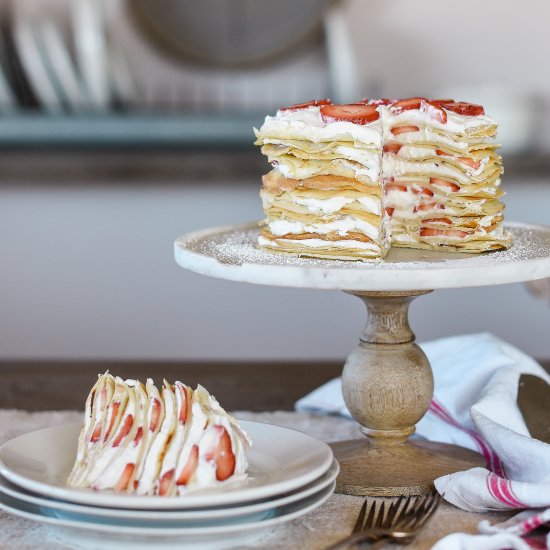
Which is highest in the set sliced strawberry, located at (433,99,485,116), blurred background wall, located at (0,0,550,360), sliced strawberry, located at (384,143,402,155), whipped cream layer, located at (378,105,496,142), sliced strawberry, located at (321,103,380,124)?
sliced strawberry, located at (321,103,380,124)

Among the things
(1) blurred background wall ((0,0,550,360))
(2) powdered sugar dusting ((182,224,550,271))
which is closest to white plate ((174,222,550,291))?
(2) powdered sugar dusting ((182,224,550,271))

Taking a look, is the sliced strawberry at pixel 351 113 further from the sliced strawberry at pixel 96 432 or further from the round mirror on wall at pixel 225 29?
the round mirror on wall at pixel 225 29

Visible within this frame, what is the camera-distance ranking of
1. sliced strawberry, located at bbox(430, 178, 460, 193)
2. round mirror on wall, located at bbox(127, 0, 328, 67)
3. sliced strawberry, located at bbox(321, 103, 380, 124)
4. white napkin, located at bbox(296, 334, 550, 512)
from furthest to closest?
round mirror on wall, located at bbox(127, 0, 328, 67)
sliced strawberry, located at bbox(430, 178, 460, 193)
sliced strawberry, located at bbox(321, 103, 380, 124)
white napkin, located at bbox(296, 334, 550, 512)

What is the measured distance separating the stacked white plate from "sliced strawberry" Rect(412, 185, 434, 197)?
0.45m

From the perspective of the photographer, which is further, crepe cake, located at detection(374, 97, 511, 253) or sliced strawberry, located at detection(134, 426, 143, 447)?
crepe cake, located at detection(374, 97, 511, 253)

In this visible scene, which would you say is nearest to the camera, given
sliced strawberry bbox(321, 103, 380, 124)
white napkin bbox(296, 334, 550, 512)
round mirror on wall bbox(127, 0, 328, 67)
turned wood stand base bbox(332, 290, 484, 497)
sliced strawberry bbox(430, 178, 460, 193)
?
white napkin bbox(296, 334, 550, 512)

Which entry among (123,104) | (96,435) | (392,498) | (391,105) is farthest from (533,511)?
(123,104)

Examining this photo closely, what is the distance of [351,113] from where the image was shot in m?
1.02

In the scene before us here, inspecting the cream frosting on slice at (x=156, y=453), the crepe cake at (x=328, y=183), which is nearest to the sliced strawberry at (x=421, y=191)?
the crepe cake at (x=328, y=183)

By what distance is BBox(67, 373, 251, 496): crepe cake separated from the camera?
690 mm

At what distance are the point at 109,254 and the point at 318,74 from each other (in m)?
0.67

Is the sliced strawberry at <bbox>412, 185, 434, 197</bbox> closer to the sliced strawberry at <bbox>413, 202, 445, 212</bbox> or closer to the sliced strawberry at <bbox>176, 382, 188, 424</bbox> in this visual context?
the sliced strawberry at <bbox>413, 202, 445, 212</bbox>

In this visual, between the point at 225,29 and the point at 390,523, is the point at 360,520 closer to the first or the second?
the point at 390,523

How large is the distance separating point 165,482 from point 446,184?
1.83 feet
